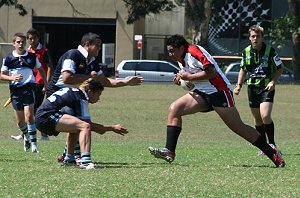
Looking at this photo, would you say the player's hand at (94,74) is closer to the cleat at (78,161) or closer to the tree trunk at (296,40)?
the cleat at (78,161)

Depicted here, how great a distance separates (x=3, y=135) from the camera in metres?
20.7

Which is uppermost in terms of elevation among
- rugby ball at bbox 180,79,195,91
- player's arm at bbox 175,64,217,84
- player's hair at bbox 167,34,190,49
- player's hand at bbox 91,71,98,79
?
player's hair at bbox 167,34,190,49

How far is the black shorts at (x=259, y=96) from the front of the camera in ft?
44.0

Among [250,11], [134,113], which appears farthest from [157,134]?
[250,11]

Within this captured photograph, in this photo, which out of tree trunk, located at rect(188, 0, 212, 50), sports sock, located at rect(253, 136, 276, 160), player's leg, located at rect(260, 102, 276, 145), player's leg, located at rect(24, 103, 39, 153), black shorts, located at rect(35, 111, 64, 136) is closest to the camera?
black shorts, located at rect(35, 111, 64, 136)

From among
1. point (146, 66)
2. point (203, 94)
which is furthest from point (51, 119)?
point (146, 66)

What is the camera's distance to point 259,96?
1350 cm

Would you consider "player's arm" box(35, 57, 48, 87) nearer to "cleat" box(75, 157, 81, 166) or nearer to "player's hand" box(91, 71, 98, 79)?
"player's hand" box(91, 71, 98, 79)

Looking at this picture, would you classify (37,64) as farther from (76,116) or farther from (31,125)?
(76,116)

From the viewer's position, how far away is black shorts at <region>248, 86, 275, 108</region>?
13406 millimetres

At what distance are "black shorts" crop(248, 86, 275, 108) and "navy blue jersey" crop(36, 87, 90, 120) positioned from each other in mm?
3730

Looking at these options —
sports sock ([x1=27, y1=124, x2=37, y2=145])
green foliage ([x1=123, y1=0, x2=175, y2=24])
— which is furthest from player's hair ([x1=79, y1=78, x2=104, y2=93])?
green foliage ([x1=123, y1=0, x2=175, y2=24])

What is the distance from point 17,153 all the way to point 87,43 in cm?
310

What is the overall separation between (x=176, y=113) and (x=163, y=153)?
53cm
